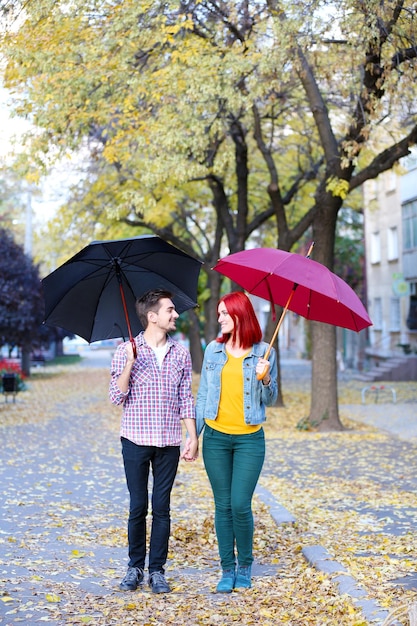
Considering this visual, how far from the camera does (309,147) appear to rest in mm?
22359

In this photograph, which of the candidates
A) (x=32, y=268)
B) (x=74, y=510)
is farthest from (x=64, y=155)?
(x=32, y=268)

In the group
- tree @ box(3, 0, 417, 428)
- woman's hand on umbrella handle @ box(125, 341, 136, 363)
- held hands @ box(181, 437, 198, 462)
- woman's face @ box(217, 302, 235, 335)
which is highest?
tree @ box(3, 0, 417, 428)

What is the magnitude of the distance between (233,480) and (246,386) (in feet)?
1.98

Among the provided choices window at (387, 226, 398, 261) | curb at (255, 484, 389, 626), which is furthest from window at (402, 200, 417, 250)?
curb at (255, 484, 389, 626)

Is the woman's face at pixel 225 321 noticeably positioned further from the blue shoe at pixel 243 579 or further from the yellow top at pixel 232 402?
the blue shoe at pixel 243 579

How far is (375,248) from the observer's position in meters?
41.7

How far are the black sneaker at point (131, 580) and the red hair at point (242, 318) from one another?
161 centimetres

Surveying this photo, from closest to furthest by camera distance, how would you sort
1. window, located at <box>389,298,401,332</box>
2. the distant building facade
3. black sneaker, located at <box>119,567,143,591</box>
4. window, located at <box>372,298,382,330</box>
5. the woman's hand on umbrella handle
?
the woman's hand on umbrella handle → black sneaker, located at <box>119,567,143,591</box> → the distant building facade → window, located at <box>389,298,401,332</box> → window, located at <box>372,298,382,330</box>

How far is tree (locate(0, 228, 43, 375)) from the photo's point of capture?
33.3 metres

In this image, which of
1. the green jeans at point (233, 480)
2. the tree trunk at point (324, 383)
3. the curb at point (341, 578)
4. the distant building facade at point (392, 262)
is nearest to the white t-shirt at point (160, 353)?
the green jeans at point (233, 480)

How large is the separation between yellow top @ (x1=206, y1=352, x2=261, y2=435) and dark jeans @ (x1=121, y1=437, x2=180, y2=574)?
0.38 meters

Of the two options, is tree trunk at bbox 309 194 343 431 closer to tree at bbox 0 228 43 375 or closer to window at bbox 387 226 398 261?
tree at bbox 0 228 43 375

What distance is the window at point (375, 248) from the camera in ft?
135

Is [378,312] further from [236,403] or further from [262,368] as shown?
[262,368]
